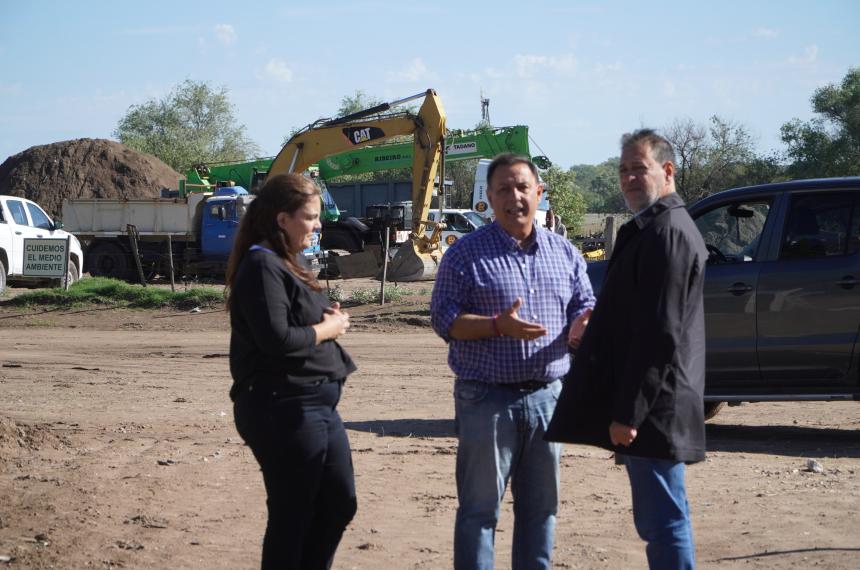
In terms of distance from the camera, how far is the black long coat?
3.95 meters

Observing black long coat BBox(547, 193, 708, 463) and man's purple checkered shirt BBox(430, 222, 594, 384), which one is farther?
man's purple checkered shirt BBox(430, 222, 594, 384)

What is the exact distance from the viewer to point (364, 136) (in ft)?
89.5

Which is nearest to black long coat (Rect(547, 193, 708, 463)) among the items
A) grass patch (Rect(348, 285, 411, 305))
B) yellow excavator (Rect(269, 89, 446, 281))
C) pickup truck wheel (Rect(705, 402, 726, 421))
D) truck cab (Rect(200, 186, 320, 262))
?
pickup truck wheel (Rect(705, 402, 726, 421))

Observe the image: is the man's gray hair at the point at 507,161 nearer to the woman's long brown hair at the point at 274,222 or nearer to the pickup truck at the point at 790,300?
the woman's long brown hair at the point at 274,222

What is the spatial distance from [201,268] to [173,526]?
22674mm

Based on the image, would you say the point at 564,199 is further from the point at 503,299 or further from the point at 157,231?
the point at 503,299

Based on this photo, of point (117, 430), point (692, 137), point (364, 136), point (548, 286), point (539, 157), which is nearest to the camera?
point (548, 286)

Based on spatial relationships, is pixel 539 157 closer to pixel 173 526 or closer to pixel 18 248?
pixel 18 248

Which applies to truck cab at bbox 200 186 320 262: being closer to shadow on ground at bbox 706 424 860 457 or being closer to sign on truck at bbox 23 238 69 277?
sign on truck at bbox 23 238 69 277

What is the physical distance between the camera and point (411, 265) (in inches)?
958

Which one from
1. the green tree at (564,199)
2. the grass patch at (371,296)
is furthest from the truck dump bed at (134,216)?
the green tree at (564,199)

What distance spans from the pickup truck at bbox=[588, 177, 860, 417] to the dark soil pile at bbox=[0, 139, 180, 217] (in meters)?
42.6

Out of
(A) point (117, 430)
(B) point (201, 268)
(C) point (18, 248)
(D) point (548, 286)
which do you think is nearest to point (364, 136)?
(B) point (201, 268)

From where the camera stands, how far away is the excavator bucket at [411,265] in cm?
2427
